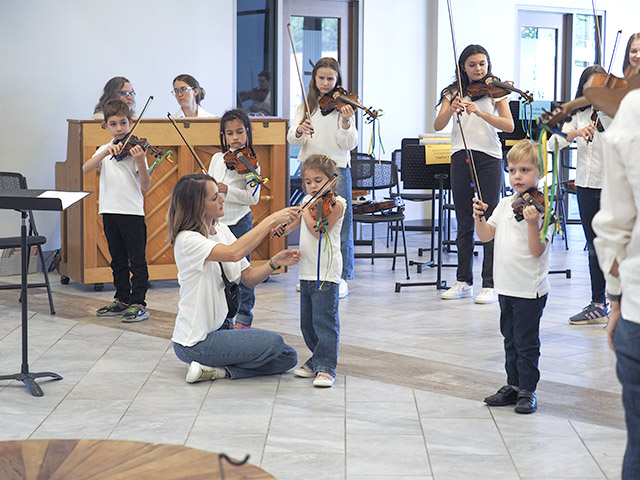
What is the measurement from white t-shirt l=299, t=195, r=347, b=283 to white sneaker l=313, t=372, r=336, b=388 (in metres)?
0.40

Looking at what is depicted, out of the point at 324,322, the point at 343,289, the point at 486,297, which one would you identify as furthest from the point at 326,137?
the point at 324,322

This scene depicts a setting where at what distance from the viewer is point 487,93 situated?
5613 mm

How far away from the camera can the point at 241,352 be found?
13.2ft

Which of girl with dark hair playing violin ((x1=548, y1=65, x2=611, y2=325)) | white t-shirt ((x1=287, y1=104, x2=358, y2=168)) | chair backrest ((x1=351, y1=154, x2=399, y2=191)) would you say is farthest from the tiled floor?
chair backrest ((x1=351, y1=154, x2=399, y2=191))

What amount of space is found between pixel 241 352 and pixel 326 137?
2.04 m

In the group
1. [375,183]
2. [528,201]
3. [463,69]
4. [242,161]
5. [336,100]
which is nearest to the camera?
[528,201]

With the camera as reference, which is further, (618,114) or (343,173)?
(343,173)

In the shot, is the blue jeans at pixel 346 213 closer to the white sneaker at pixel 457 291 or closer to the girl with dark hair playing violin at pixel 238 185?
the white sneaker at pixel 457 291

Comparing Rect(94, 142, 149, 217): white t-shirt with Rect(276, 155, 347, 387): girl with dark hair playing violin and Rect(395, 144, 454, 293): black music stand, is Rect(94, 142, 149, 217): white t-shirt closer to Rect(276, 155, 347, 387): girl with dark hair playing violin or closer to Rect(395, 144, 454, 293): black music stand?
Rect(276, 155, 347, 387): girl with dark hair playing violin

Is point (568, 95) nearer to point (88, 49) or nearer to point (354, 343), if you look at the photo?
point (88, 49)

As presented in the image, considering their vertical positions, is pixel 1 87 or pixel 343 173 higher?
pixel 1 87

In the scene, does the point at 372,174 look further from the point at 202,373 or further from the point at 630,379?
the point at 630,379

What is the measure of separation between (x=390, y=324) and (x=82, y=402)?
2.03 metres

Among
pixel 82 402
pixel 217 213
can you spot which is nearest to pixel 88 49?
pixel 217 213
